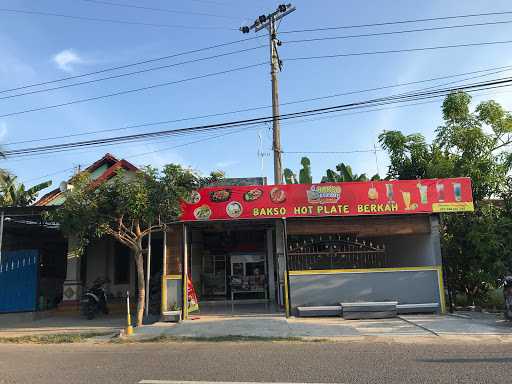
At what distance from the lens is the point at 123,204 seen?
1185 cm

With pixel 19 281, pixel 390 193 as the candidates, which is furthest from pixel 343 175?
pixel 19 281

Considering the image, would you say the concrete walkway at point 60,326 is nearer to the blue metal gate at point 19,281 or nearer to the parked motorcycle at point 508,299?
the blue metal gate at point 19,281

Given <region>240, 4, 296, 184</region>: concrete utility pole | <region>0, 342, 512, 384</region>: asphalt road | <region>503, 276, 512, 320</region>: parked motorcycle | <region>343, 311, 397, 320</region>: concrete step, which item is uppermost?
<region>240, 4, 296, 184</region>: concrete utility pole

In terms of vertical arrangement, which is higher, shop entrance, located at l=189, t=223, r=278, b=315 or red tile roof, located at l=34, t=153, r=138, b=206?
red tile roof, located at l=34, t=153, r=138, b=206

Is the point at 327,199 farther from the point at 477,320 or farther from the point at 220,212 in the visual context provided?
the point at 477,320

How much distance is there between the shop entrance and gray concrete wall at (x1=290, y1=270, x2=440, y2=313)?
388cm

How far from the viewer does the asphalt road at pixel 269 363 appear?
255 inches

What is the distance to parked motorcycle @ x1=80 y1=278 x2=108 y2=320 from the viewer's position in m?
15.5

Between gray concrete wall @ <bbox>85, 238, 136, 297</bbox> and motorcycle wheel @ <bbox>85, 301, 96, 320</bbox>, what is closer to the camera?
motorcycle wheel @ <bbox>85, 301, 96, 320</bbox>

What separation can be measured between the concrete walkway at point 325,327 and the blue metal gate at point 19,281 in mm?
6417

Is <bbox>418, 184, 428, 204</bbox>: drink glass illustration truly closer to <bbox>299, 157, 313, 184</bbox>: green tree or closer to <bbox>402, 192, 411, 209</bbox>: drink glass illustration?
<bbox>402, 192, 411, 209</bbox>: drink glass illustration

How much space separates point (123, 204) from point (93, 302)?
5599mm

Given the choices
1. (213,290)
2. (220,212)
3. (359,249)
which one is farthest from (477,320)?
(213,290)

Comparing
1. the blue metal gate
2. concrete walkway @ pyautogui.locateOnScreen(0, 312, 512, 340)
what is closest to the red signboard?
concrete walkway @ pyautogui.locateOnScreen(0, 312, 512, 340)
